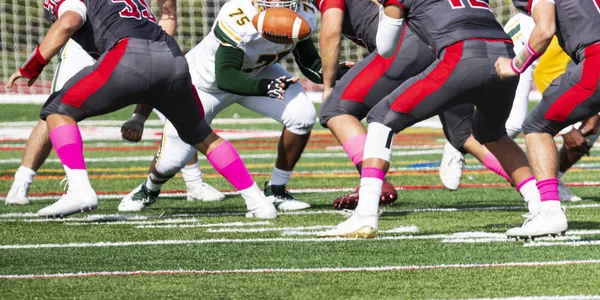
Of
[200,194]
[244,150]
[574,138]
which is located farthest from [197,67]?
[244,150]

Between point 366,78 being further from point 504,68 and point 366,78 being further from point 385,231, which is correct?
point 504,68

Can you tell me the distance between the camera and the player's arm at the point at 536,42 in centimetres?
524

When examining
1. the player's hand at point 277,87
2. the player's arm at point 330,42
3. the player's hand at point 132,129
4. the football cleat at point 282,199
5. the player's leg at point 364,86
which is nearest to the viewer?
the player's hand at point 277,87

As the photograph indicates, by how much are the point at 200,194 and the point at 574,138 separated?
253 cm

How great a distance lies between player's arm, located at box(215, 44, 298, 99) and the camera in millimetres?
6750

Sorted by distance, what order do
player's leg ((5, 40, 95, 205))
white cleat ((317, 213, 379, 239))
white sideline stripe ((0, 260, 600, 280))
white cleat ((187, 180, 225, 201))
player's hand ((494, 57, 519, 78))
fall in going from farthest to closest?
white cleat ((187, 180, 225, 201)), player's leg ((5, 40, 95, 205)), white cleat ((317, 213, 379, 239)), player's hand ((494, 57, 519, 78)), white sideline stripe ((0, 260, 600, 280))

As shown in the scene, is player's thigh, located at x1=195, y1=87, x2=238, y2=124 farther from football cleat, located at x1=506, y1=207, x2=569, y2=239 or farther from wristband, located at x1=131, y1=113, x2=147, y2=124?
football cleat, located at x1=506, y1=207, x2=569, y2=239

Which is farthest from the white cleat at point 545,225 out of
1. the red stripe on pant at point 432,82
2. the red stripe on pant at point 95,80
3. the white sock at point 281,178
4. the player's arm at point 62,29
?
the player's arm at point 62,29

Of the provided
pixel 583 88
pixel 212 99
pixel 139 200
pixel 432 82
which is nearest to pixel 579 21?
pixel 583 88

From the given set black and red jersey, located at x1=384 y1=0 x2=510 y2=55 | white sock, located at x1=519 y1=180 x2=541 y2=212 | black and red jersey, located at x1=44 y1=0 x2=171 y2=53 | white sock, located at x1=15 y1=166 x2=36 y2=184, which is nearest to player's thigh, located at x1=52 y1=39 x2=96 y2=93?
white sock, located at x1=15 y1=166 x2=36 y2=184

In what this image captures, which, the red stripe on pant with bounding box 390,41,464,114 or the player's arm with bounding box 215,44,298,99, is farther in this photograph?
the player's arm with bounding box 215,44,298,99

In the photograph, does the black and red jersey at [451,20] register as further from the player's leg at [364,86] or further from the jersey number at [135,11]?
the jersey number at [135,11]

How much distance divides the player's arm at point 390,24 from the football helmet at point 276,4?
1.51 metres

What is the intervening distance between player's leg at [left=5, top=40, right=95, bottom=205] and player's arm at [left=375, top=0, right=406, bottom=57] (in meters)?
3.03
